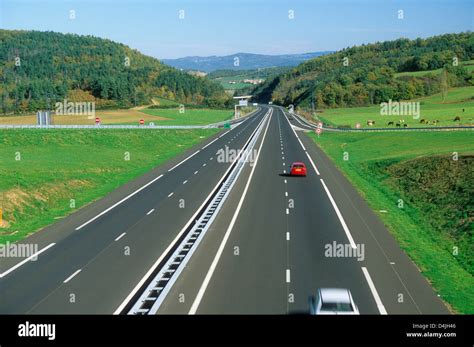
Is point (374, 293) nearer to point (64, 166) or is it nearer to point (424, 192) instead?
point (424, 192)

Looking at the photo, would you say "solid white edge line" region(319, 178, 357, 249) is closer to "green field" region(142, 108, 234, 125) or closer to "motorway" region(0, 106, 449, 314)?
"motorway" region(0, 106, 449, 314)

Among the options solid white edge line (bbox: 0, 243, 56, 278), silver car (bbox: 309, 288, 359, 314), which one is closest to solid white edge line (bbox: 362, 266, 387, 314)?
silver car (bbox: 309, 288, 359, 314)

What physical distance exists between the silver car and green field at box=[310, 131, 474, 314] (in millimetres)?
4700

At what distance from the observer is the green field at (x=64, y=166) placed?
36031 millimetres

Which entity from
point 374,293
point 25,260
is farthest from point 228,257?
point 25,260

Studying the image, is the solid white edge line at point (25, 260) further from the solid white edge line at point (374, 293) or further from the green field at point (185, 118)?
the green field at point (185, 118)

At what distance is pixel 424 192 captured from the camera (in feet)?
141

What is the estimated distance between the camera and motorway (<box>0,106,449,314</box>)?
20.1 m

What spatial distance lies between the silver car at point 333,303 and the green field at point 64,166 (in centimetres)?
1819

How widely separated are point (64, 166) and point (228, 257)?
32.2 metres

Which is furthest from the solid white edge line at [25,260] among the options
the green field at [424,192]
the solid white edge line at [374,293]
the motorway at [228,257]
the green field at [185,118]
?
the green field at [185,118]

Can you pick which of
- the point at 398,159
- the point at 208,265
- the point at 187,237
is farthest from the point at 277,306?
the point at 398,159
